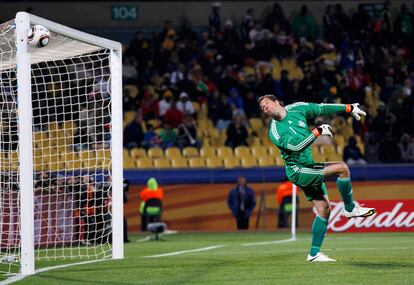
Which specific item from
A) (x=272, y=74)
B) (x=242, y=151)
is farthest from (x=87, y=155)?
(x=272, y=74)

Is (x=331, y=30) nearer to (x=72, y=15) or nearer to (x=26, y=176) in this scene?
(x=72, y=15)

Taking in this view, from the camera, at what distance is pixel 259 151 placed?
28188mm

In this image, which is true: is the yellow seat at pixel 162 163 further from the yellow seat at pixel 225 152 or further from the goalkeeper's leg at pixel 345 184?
the goalkeeper's leg at pixel 345 184

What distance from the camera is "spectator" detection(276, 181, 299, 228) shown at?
85.8 ft

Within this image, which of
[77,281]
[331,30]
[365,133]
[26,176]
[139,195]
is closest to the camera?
[77,281]

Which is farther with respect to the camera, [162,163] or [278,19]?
[278,19]

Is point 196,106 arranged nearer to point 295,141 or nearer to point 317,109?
point 317,109

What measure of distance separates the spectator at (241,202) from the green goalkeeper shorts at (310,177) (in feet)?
44.7

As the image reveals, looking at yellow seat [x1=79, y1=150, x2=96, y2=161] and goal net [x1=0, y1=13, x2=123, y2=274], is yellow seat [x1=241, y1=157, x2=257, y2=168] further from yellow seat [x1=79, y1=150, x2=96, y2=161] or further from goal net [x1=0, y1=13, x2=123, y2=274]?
goal net [x1=0, y1=13, x2=123, y2=274]

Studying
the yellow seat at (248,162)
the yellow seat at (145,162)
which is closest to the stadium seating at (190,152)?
the yellow seat at (145,162)

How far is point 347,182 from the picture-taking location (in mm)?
12609

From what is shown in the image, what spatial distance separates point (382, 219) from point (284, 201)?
3712 millimetres

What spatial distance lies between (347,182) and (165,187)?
14481 millimetres

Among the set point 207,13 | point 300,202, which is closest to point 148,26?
point 207,13
